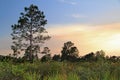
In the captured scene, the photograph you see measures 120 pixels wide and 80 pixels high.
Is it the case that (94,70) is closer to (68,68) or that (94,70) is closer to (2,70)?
(68,68)

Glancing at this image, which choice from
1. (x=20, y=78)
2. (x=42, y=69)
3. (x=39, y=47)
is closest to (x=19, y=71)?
(x=20, y=78)

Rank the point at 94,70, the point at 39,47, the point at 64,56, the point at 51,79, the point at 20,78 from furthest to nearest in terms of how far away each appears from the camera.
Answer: the point at 64,56 → the point at 39,47 → the point at 94,70 → the point at 20,78 → the point at 51,79

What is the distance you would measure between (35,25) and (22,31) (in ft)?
7.12

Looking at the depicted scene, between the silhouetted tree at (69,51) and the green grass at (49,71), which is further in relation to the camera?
the silhouetted tree at (69,51)

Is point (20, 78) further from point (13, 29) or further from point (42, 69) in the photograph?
point (13, 29)

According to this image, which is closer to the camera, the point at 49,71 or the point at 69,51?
the point at 49,71

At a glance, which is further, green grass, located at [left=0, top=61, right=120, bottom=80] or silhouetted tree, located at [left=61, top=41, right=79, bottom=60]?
silhouetted tree, located at [left=61, top=41, right=79, bottom=60]

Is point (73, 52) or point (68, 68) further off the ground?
point (73, 52)

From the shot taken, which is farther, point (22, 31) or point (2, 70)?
point (22, 31)

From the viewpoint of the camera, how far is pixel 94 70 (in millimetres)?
14875

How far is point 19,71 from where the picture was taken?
14.0m

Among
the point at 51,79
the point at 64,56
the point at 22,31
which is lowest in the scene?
the point at 51,79

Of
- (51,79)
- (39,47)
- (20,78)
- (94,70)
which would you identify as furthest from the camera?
(39,47)

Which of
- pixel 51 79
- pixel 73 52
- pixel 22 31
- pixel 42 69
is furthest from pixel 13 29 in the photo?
pixel 51 79
